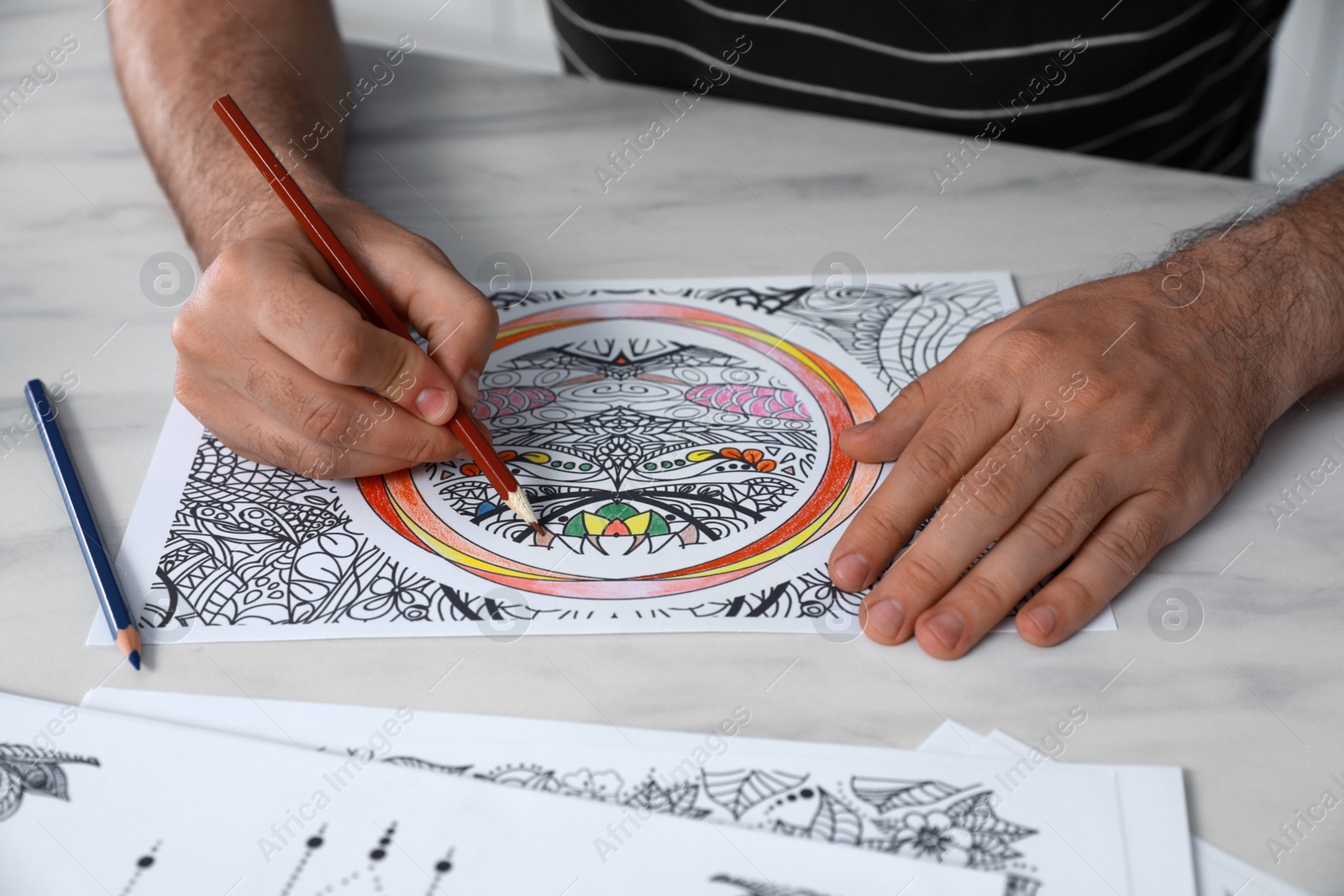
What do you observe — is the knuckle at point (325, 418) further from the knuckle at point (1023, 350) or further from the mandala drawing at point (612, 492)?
the knuckle at point (1023, 350)

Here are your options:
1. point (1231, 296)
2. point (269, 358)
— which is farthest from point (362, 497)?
point (1231, 296)

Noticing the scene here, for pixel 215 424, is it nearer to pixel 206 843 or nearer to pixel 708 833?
pixel 206 843

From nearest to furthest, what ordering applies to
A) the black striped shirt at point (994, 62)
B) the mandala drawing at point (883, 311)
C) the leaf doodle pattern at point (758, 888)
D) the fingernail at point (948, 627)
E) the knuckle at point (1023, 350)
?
the leaf doodle pattern at point (758, 888), the fingernail at point (948, 627), the knuckle at point (1023, 350), the mandala drawing at point (883, 311), the black striped shirt at point (994, 62)

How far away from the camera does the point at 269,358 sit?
2.30ft

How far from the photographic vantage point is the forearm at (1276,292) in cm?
76

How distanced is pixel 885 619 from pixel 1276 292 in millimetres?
434

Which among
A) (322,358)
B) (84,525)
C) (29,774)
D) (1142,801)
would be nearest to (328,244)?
(322,358)

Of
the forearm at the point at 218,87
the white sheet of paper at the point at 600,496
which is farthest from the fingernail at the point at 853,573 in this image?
the forearm at the point at 218,87

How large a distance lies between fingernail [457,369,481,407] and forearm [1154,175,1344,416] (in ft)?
1.66

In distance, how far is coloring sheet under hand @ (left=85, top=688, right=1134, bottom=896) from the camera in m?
0.51

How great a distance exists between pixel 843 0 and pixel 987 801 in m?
0.89

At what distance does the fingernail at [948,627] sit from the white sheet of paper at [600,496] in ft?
0.17

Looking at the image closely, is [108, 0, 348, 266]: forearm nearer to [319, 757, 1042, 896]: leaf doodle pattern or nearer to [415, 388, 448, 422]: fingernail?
[415, 388, 448, 422]: fingernail

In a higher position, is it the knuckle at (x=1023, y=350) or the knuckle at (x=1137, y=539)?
the knuckle at (x=1023, y=350)
